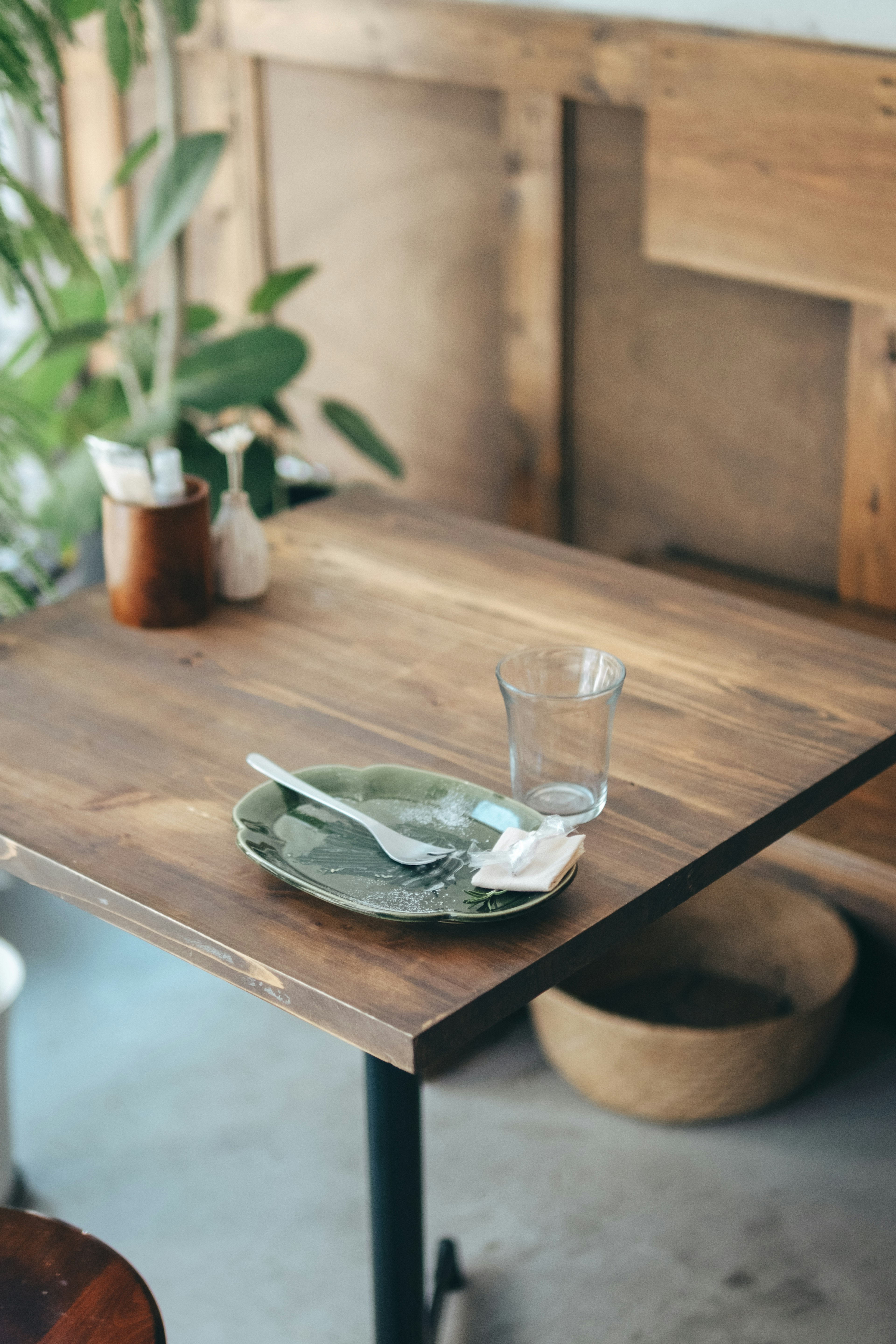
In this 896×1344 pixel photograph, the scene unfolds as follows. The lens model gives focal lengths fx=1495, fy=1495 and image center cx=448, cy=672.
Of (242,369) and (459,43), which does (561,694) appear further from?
(459,43)

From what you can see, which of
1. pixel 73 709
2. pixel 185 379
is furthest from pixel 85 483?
pixel 73 709

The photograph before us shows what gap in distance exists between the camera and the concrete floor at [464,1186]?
1757mm

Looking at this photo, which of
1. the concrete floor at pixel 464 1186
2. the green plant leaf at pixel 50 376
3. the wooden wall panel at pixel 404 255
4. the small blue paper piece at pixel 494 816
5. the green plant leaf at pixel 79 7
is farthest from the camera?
the green plant leaf at pixel 50 376

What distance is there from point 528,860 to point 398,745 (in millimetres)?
280

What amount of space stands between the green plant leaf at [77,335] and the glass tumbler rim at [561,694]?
134cm

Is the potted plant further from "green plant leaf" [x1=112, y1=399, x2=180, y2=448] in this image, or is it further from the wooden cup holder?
the wooden cup holder

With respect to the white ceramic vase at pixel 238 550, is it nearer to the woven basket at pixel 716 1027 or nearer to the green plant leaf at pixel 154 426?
the woven basket at pixel 716 1027

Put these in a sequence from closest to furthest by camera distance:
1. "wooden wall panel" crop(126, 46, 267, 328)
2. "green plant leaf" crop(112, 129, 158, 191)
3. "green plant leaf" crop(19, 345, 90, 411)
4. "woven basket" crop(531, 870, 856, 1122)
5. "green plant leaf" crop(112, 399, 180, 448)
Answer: "woven basket" crop(531, 870, 856, 1122) → "green plant leaf" crop(112, 399, 180, 448) → "green plant leaf" crop(112, 129, 158, 191) → "green plant leaf" crop(19, 345, 90, 411) → "wooden wall panel" crop(126, 46, 267, 328)

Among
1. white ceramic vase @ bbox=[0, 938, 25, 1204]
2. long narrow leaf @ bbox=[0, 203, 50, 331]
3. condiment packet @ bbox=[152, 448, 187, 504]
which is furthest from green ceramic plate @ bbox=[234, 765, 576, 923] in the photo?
long narrow leaf @ bbox=[0, 203, 50, 331]

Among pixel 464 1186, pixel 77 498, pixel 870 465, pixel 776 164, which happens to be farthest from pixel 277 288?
pixel 464 1186

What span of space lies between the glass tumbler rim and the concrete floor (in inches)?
30.7

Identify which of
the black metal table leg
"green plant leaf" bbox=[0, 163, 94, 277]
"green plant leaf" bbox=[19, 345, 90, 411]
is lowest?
the black metal table leg

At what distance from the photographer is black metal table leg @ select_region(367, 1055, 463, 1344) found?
1358 mm

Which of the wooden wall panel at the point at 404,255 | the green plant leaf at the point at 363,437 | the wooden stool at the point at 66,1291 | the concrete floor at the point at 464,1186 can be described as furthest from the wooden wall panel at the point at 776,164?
the wooden stool at the point at 66,1291
